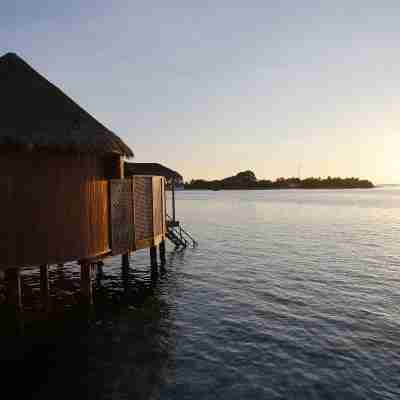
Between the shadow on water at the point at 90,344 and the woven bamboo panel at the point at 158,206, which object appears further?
the woven bamboo panel at the point at 158,206

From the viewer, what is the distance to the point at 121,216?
50.0 ft

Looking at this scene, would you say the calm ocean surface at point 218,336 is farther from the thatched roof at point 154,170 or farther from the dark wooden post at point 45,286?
the thatched roof at point 154,170

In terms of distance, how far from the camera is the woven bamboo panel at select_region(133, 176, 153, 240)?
54.1ft

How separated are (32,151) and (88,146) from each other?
1821mm

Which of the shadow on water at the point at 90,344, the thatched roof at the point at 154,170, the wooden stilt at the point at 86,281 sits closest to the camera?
the shadow on water at the point at 90,344

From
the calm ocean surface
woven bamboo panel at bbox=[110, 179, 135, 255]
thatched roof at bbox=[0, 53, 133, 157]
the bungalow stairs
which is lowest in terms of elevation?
the calm ocean surface

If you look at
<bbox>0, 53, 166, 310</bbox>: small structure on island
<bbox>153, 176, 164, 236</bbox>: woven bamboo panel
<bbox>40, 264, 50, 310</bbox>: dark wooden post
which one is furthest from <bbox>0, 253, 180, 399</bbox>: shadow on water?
<bbox>153, 176, 164, 236</bbox>: woven bamboo panel

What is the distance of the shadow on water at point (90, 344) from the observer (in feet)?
33.0

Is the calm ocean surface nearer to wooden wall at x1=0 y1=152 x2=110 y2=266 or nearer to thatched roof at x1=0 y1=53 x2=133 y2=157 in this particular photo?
wooden wall at x1=0 y1=152 x2=110 y2=266

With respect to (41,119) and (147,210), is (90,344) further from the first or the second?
(41,119)

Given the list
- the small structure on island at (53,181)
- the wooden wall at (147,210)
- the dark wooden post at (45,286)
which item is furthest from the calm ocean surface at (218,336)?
the wooden wall at (147,210)

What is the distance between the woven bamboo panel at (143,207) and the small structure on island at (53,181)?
0.65 m

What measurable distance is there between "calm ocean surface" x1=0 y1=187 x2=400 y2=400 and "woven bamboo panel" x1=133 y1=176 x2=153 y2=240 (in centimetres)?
313

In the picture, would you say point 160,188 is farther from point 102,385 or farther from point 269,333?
point 102,385
